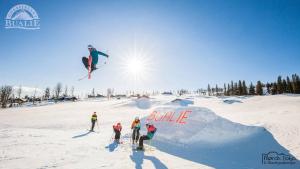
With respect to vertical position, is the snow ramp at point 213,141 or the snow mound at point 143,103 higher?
the snow mound at point 143,103

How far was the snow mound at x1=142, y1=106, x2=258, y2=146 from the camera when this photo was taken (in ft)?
43.4

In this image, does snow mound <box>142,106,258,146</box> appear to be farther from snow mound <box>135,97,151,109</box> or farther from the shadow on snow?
snow mound <box>135,97,151,109</box>

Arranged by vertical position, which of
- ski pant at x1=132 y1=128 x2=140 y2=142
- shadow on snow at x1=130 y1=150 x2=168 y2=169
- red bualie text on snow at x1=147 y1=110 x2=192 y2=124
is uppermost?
red bualie text on snow at x1=147 y1=110 x2=192 y2=124

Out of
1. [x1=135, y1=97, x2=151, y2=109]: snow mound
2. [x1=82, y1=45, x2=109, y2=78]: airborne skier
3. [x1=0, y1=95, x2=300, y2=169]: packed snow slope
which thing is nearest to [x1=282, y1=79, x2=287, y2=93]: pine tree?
[x1=135, y1=97, x2=151, y2=109]: snow mound

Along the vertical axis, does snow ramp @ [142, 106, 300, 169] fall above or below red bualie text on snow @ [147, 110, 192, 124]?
below

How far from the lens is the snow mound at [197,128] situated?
Result: 520 inches

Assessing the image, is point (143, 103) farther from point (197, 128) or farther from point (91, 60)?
point (91, 60)

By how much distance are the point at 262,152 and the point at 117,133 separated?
9.20m

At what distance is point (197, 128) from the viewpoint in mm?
14203

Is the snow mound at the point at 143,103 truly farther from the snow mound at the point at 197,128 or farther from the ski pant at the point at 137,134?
the ski pant at the point at 137,134

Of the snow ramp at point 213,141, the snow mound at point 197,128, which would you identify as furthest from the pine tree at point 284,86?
the snow mound at point 197,128

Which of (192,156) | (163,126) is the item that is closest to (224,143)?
(192,156)

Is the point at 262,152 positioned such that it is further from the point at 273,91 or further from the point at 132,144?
the point at 273,91

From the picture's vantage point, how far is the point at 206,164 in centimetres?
974
